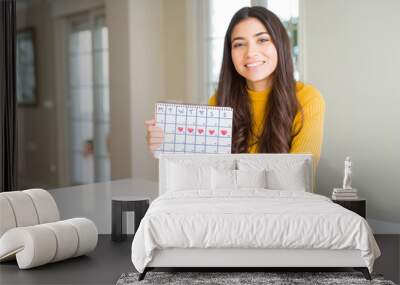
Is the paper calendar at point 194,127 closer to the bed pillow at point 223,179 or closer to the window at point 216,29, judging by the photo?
the bed pillow at point 223,179

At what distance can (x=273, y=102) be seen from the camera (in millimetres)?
5594

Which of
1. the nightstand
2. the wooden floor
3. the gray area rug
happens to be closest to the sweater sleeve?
the nightstand

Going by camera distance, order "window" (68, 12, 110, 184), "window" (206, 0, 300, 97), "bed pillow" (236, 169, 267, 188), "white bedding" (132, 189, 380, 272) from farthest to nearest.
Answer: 1. "window" (68, 12, 110, 184)
2. "window" (206, 0, 300, 97)
3. "bed pillow" (236, 169, 267, 188)
4. "white bedding" (132, 189, 380, 272)

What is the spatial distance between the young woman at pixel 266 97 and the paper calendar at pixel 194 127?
0.11 m

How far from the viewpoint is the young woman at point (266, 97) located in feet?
18.2

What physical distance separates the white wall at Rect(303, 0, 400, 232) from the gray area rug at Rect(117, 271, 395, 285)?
5.08ft

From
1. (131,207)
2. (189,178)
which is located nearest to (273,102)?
(189,178)

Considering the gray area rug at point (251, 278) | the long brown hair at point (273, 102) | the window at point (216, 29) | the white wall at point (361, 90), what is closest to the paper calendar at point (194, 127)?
the long brown hair at point (273, 102)

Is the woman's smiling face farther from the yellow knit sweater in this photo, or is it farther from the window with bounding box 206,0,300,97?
the window with bounding box 206,0,300,97

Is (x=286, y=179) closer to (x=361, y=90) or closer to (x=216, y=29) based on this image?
(x=361, y=90)

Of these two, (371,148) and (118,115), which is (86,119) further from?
(371,148)

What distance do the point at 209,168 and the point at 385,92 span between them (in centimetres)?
157

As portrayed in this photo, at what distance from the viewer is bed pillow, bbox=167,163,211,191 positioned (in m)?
4.95

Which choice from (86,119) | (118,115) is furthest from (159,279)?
(86,119)
